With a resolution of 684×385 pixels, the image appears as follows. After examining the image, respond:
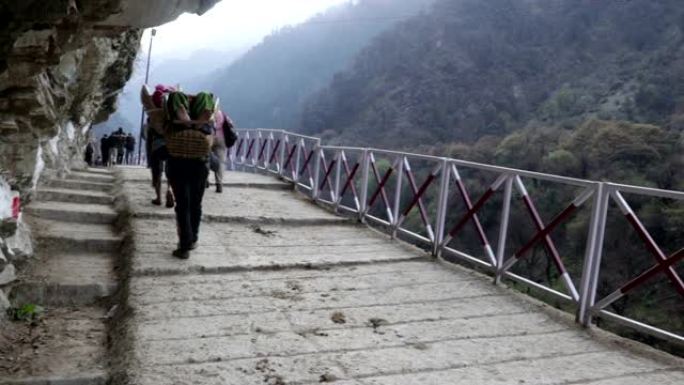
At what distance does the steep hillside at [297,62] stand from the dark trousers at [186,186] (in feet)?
Result: 272

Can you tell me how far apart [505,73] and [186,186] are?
172 feet

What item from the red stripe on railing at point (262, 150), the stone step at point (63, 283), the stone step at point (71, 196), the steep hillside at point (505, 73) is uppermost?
the steep hillside at point (505, 73)

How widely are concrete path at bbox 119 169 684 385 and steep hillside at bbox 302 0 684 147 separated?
93.1ft

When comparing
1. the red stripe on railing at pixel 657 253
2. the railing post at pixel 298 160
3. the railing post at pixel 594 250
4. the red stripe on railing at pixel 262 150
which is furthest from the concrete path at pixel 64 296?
the red stripe on railing at pixel 262 150

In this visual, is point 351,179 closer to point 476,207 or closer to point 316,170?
point 316,170

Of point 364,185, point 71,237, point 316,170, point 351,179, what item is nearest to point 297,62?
point 316,170

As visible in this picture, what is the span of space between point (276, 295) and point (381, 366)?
4.82 ft

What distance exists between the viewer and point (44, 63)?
4.04 m

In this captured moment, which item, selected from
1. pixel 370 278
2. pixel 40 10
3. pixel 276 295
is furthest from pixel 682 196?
pixel 40 10

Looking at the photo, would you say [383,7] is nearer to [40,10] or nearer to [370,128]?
[370,128]

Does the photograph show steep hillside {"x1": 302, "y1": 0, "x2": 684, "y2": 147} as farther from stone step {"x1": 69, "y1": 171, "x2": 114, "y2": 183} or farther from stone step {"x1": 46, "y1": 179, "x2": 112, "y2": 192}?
stone step {"x1": 46, "y1": 179, "x2": 112, "y2": 192}

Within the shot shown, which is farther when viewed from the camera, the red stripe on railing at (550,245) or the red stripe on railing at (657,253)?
the red stripe on railing at (550,245)

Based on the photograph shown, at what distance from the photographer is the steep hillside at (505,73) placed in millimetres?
39688

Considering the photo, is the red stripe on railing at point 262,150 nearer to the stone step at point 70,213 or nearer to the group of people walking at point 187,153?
the stone step at point 70,213
